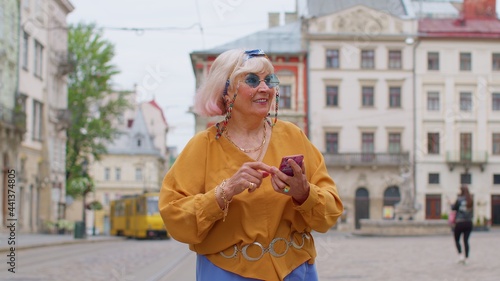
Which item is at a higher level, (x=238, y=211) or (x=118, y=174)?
(x=118, y=174)

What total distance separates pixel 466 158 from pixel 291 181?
186 ft

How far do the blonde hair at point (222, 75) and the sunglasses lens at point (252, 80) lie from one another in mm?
24

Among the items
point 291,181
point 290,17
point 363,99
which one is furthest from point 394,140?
point 291,181

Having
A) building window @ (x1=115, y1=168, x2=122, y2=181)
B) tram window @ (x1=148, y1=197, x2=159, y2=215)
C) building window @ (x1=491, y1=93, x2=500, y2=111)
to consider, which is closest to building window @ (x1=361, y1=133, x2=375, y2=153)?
building window @ (x1=491, y1=93, x2=500, y2=111)

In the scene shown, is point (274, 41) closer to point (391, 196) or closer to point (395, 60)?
point (395, 60)

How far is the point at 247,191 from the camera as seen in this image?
135 inches

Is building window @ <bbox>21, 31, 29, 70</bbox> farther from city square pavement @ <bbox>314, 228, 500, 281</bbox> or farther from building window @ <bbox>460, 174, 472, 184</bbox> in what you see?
building window @ <bbox>460, 174, 472, 184</bbox>

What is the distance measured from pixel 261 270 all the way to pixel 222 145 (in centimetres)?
57

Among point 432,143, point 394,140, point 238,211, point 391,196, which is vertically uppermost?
point 394,140

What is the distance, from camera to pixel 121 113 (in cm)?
6066

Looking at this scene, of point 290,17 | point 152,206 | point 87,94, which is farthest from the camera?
point 290,17

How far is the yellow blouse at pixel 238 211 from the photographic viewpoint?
11.2ft

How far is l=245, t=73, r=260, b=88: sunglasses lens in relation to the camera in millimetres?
3604

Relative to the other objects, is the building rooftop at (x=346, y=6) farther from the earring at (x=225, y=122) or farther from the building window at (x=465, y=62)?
the earring at (x=225, y=122)
